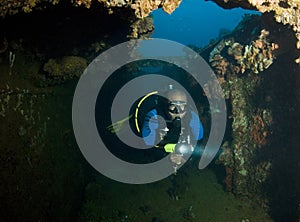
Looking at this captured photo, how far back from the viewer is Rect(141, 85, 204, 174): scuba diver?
4.85 metres

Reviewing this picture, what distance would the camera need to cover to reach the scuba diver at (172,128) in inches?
191

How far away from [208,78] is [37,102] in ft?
15.6

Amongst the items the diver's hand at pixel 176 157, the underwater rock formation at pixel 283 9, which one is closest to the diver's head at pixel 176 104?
the diver's hand at pixel 176 157

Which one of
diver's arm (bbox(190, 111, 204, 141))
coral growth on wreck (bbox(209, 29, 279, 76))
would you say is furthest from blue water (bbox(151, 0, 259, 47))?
diver's arm (bbox(190, 111, 204, 141))

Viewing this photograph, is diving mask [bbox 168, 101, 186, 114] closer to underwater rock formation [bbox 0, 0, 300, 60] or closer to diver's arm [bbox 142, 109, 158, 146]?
diver's arm [bbox 142, 109, 158, 146]

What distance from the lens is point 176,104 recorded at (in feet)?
16.0

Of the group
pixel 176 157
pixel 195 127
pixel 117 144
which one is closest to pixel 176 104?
pixel 195 127

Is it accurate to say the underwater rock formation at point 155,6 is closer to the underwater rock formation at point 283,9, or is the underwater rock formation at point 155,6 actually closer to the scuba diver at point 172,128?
the underwater rock formation at point 283,9

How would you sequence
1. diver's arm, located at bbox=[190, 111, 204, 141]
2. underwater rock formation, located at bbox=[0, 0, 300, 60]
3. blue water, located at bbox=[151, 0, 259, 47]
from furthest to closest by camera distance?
blue water, located at bbox=[151, 0, 259, 47], diver's arm, located at bbox=[190, 111, 204, 141], underwater rock formation, located at bbox=[0, 0, 300, 60]

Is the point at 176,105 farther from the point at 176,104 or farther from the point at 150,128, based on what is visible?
the point at 150,128

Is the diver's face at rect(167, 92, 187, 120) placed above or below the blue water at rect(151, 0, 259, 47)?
above

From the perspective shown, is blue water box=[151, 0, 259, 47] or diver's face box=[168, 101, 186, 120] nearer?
diver's face box=[168, 101, 186, 120]

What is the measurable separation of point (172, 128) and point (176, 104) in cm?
46

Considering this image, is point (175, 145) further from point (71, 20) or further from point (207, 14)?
point (207, 14)
